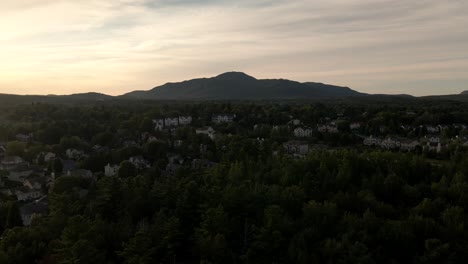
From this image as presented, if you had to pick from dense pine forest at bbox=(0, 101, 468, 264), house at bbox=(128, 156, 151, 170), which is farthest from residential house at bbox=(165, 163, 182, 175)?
house at bbox=(128, 156, 151, 170)

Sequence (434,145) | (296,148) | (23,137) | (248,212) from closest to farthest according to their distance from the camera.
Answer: (248,212), (434,145), (296,148), (23,137)

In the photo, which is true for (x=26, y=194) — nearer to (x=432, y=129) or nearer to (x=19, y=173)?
(x=19, y=173)

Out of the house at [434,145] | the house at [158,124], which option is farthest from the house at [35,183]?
the house at [434,145]

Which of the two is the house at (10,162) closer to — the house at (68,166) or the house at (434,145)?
the house at (68,166)

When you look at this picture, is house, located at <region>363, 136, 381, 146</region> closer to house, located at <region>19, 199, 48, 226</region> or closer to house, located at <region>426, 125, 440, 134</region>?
house, located at <region>426, 125, 440, 134</region>

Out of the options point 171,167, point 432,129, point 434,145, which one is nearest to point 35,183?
point 171,167

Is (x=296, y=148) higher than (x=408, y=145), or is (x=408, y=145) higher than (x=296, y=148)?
(x=408, y=145)
